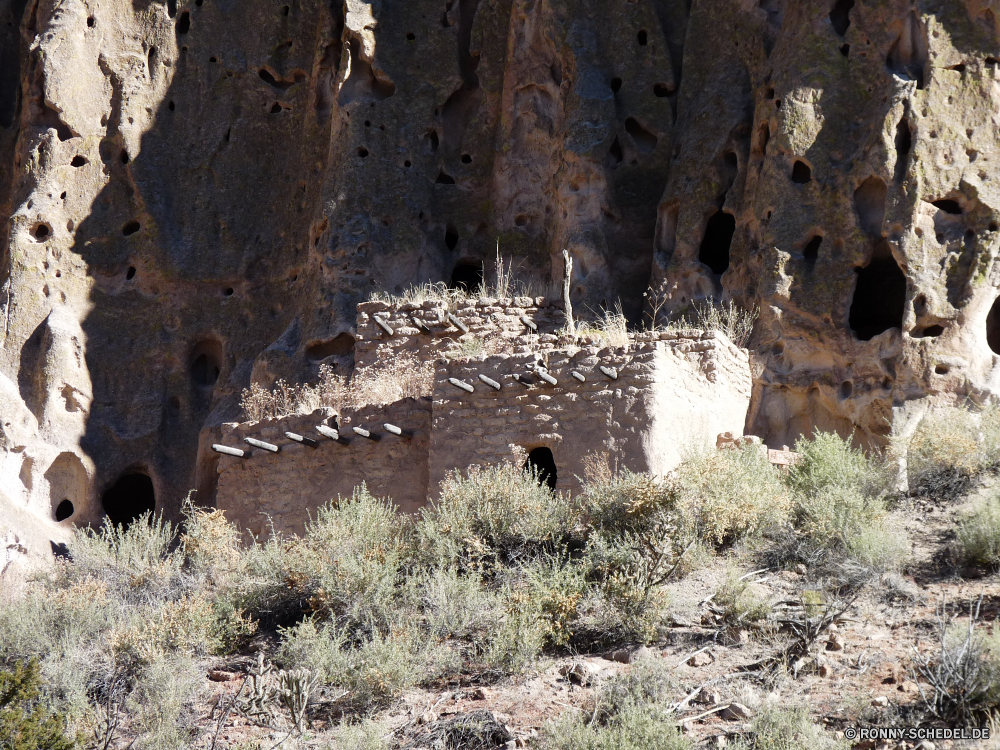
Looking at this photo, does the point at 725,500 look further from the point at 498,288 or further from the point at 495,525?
the point at 498,288

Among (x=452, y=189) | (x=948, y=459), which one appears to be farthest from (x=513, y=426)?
(x=452, y=189)

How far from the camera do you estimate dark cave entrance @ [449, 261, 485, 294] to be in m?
20.6

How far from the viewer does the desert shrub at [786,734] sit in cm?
729

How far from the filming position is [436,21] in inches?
865

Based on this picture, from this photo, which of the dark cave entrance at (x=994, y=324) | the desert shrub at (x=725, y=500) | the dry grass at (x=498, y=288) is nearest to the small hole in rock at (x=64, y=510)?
the dry grass at (x=498, y=288)

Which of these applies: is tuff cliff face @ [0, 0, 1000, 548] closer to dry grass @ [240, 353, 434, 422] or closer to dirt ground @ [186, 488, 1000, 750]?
dry grass @ [240, 353, 434, 422]

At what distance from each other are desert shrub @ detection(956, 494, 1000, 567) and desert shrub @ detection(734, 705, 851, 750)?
2.76 metres

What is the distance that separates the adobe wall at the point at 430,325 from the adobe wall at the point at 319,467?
1.88 m

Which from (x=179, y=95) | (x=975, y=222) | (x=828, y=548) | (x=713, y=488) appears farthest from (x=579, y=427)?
(x=179, y=95)

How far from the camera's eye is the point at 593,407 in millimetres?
12039

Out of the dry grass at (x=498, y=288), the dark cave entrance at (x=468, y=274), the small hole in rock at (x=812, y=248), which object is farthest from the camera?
the dark cave entrance at (x=468, y=274)

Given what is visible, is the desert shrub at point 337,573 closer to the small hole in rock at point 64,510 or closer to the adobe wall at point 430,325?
the adobe wall at point 430,325

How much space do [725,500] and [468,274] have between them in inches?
439

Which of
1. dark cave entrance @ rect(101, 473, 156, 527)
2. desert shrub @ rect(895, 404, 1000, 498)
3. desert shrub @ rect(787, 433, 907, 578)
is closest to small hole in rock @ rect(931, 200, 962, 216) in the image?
desert shrub @ rect(895, 404, 1000, 498)
